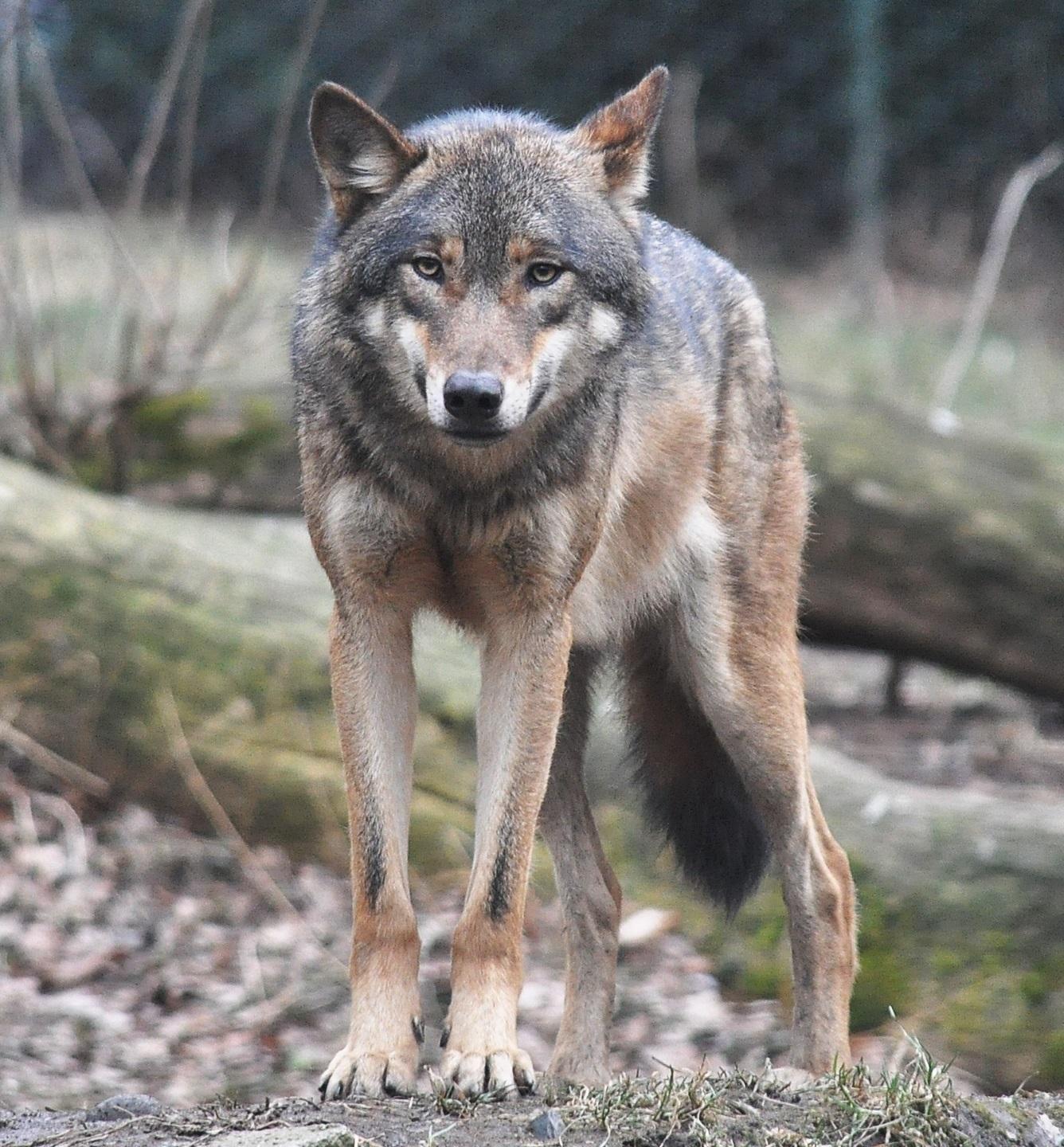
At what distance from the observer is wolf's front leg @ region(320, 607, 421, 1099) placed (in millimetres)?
2967

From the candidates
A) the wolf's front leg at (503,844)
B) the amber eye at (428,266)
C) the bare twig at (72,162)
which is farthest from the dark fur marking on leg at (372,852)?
the bare twig at (72,162)

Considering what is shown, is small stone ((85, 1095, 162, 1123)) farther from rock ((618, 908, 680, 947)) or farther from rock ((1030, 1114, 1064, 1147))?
rock ((618, 908, 680, 947))

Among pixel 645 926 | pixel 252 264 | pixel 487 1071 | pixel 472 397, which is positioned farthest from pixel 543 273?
pixel 252 264

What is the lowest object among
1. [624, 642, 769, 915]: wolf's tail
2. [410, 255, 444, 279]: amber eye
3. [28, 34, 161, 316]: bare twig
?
[624, 642, 769, 915]: wolf's tail

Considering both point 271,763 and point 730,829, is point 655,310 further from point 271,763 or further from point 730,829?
point 271,763

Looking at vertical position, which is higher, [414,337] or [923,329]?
[414,337]

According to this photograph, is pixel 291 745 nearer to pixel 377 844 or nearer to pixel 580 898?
pixel 580 898

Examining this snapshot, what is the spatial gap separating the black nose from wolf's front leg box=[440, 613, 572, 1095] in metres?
0.52

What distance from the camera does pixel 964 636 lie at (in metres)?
6.04

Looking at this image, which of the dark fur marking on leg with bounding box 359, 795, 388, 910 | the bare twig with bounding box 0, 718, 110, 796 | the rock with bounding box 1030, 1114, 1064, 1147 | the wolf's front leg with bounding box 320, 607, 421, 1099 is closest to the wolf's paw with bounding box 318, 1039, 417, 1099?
the wolf's front leg with bounding box 320, 607, 421, 1099

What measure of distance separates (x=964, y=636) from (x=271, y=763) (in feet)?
8.86

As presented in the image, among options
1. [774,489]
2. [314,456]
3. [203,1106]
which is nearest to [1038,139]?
[774,489]

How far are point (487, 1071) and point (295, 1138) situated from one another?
0.53 meters

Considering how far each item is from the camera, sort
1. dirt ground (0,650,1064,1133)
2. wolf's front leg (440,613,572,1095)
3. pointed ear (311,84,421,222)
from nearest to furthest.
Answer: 1. wolf's front leg (440,613,572,1095)
2. pointed ear (311,84,421,222)
3. dirt ground (0,650,1064,1133)
